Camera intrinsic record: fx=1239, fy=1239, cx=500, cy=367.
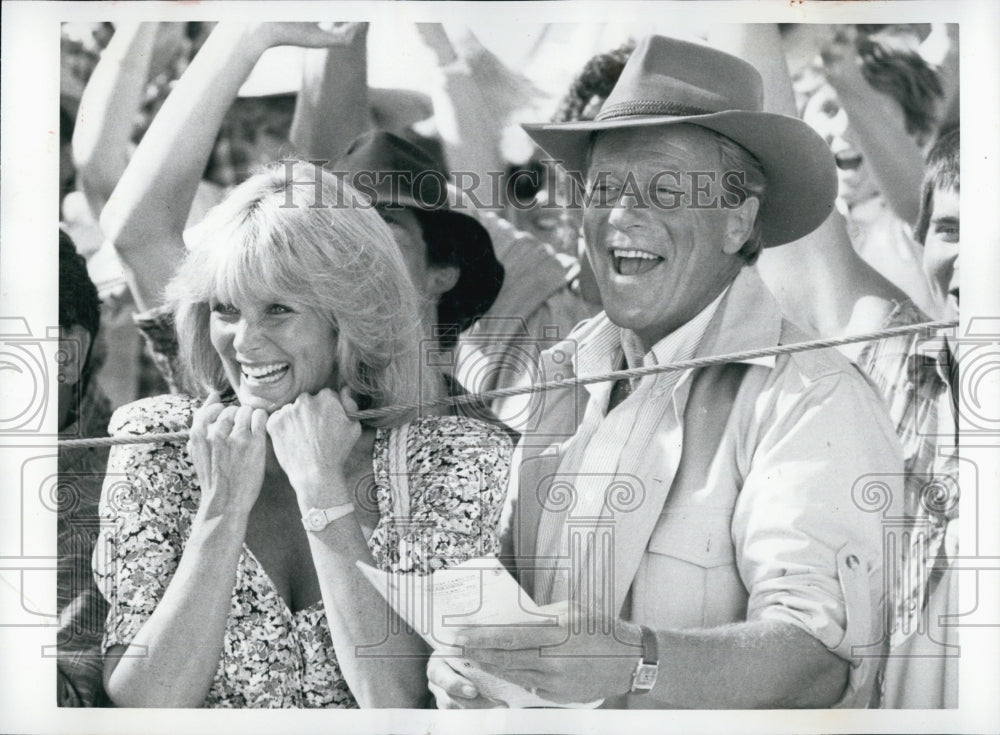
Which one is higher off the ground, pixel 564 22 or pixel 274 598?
pixel 564 22

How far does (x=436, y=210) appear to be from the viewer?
3842 millimetres

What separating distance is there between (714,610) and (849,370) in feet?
2.78

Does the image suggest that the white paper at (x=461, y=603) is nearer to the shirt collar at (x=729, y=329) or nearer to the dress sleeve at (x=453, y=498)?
the dress sleeve at (x=453, y=498)

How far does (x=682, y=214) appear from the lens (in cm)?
379

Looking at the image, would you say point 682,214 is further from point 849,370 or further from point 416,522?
point 416,522

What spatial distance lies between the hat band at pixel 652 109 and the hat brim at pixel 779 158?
0.02 metres

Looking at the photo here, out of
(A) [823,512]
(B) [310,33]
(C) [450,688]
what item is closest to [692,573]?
(A) [823,512]

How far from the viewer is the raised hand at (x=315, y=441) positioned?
3.78m

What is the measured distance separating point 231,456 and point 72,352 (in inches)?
24.6

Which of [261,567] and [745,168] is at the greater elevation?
[745,168]

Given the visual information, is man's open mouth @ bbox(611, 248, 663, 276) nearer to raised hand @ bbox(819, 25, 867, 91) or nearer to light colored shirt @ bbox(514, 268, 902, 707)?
light colored shirt @ bbox(514, 268, 902, 707)

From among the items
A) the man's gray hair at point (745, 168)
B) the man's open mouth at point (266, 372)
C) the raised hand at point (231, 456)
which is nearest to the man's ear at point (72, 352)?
the raised hand at point (231, 456)

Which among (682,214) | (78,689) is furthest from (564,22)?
(78,689)

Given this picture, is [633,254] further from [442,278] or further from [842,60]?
[842,60]
